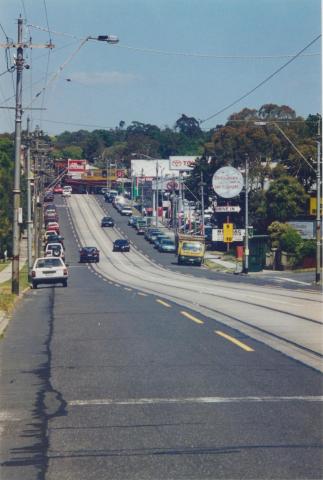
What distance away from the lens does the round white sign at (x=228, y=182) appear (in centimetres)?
8138

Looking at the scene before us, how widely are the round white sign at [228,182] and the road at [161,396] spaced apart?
55284 millimetres

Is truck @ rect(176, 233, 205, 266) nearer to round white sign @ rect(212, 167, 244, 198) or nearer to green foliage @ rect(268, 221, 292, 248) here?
green foliage @ rect(268, 221, 292, 248)

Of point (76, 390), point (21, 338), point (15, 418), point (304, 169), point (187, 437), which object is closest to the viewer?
point (187, 437)

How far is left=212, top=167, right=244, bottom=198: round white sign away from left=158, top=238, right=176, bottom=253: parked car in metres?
12.1

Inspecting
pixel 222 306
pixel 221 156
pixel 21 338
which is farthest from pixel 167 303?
pixel 221 156

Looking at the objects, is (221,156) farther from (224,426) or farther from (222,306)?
(224,426)

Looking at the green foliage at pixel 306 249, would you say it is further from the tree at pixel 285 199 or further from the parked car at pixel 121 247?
the parked car at pixel 121 247

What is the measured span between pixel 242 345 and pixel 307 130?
8550cm

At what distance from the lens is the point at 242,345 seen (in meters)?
18.5

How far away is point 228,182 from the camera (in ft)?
270

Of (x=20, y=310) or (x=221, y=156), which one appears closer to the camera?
(x=20, y=310)

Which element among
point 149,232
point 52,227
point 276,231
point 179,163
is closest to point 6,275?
point 276,231

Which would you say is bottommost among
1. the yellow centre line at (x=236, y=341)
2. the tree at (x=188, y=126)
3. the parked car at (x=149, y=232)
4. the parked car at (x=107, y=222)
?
the yellow centre line at (x=236, y=341)

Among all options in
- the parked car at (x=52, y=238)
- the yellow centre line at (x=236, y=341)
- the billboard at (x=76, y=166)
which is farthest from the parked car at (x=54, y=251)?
the billboard at (x=76, y=166)
